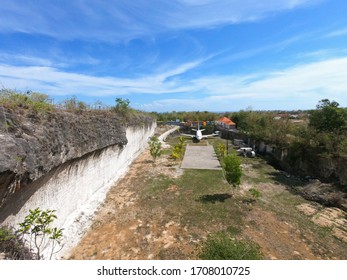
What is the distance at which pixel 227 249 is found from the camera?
5.48 metres

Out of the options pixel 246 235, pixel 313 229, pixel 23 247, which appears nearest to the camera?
pixel 23 247

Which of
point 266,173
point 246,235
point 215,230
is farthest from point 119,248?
point 266,173

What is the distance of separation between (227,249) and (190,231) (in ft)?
4.94

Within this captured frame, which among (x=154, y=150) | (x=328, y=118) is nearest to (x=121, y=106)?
(x=154, y=150)

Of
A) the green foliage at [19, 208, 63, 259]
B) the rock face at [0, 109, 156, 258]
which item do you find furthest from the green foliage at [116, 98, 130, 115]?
the green foliage at [19, 208, 63, 259]

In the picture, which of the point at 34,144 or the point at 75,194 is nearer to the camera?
the point at 34,144

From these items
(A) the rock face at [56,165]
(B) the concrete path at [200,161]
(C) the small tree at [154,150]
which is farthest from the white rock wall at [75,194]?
(B) the concrete path at [200,161]

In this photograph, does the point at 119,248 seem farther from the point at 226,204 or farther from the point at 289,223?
the point at 289,223

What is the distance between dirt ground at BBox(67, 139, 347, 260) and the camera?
5742mm

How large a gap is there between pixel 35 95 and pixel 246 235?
782 centimetres

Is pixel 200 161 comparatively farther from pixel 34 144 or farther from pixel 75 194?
pixel 34 144

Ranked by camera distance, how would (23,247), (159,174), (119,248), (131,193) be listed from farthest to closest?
(159,174) → (131,193) → (119,248) → (23,247)

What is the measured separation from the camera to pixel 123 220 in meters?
7.41

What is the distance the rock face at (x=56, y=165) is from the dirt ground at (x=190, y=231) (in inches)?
36.6
